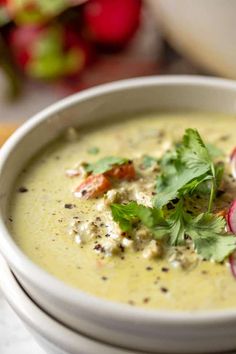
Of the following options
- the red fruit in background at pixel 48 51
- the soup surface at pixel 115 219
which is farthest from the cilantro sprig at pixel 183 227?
the red fruit in background at pixel 48 51

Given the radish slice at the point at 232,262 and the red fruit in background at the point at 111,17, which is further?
the red fruit in background at the point at 111,17

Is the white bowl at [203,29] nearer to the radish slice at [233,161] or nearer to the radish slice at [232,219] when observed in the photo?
the radish slice at [233,161]

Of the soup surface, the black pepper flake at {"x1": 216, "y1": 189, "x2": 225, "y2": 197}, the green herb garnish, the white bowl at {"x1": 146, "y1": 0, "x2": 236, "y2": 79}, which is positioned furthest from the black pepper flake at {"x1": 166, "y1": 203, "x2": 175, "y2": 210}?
the white bowl at {"x1": 146, "y1": 0, "x2": 236, "y2": 79}

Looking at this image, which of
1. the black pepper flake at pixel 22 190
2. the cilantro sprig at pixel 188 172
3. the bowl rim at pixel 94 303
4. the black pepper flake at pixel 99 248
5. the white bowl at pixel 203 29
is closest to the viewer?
the bowl rim at pixel 94 303

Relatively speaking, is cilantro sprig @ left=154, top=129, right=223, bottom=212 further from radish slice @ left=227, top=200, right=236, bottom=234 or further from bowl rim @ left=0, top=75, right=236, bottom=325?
bowl rim @ left=0, top=75, right=236, bottom=325

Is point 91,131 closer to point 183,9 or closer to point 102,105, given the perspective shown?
point 102,105

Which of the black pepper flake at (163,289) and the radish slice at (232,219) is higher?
the radish slice at (232,219)

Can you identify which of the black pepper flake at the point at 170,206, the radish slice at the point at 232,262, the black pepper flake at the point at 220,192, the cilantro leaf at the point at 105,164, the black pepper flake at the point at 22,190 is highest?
the black pepper flake at the point at 22,190
